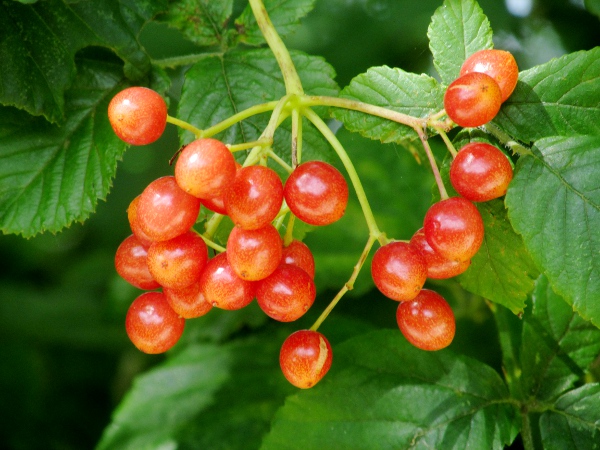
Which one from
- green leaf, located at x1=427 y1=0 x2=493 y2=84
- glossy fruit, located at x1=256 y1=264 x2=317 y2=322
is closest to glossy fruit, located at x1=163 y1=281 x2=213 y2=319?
glossy fruit, located at x1=256 y1=264 x2=317 y2=322

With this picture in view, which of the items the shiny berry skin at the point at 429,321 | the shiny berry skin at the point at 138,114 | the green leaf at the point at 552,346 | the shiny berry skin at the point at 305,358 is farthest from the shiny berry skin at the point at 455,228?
the green leaf at the point at 552,346

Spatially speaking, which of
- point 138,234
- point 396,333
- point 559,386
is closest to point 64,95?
point 138,234

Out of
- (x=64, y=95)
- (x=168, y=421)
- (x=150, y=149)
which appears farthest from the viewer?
(x=150, y=149)

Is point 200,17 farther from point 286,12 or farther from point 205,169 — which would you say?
point 205,169

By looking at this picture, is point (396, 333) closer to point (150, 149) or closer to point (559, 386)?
point (559, 386)

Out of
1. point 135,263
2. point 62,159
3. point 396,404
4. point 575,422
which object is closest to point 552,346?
point 575,422

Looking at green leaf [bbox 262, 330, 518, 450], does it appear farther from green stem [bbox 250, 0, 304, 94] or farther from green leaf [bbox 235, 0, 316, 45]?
green leaf [bbox 235, 0, 316, 45]

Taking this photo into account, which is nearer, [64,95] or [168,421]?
[64,95]
